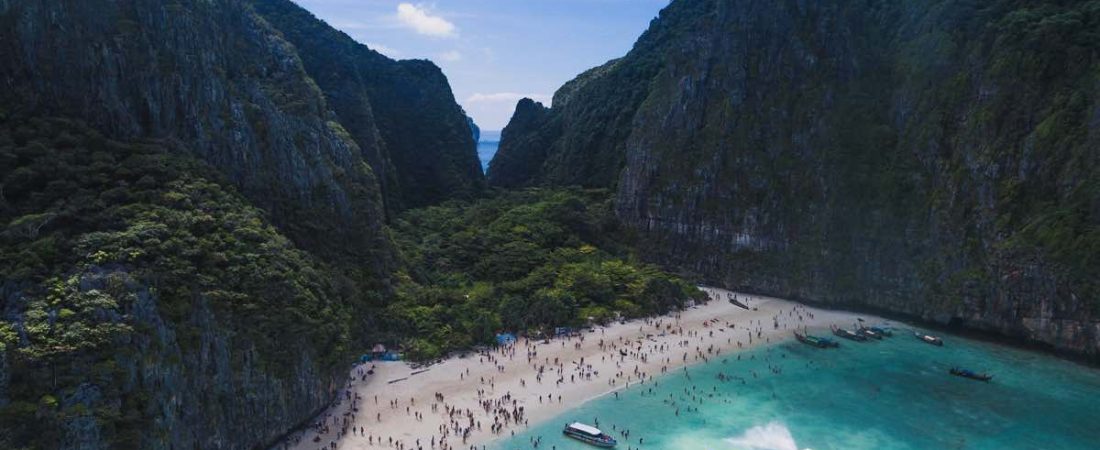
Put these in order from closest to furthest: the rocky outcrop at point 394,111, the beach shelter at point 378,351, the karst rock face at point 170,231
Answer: the karst rock face at point 170,231 < the beach shelter at point 378,351 < the rocky outcrop at point 394,111

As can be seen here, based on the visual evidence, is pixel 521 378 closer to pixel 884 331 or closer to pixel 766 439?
pixel 766 439

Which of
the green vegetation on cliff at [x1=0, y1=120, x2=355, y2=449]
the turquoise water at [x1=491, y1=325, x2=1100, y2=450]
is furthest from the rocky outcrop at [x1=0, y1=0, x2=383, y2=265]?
the turquoise water at [x1=491, y1=325, x2=1100, y2=450]

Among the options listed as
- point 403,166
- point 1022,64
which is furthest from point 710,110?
point 403,166

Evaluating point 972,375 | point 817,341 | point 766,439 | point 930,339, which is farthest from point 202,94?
point 930,339

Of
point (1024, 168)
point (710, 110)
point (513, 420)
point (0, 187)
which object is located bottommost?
point (513, 420)

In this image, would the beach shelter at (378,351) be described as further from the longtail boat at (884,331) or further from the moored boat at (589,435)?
the longtail boat at (884,331)

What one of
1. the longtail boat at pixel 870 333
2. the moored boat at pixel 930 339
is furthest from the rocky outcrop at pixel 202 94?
the moored boat at pixel 930 339

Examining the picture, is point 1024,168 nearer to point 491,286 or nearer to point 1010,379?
point 1010,379
